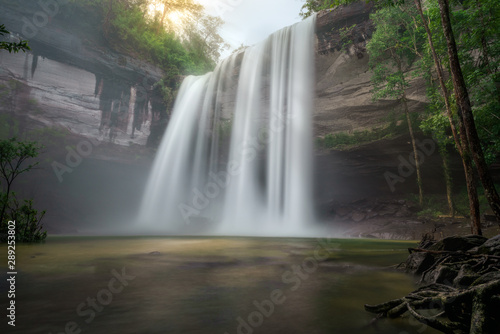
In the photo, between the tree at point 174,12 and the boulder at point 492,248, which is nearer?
the boulder at point 492,248

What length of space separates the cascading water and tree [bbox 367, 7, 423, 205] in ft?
15.8

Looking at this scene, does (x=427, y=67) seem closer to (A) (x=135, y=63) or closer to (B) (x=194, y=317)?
(B) (x=194, y=317)

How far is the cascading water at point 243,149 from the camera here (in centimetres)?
1981

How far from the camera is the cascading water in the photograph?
19812 mm

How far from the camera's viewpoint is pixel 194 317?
8.33ft

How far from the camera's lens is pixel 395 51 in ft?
53.5

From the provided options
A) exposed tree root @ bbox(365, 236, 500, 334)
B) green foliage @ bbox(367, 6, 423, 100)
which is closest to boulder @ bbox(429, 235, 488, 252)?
exposed tree root @ bbox(365, 236, 500, 334)

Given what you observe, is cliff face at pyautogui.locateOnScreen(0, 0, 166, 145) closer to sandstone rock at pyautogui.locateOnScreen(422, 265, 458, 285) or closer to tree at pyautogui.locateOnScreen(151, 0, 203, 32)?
tree at pyautogui.locateOnScreen(151, 0, 203, 32)

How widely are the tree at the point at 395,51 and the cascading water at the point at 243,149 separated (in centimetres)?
482

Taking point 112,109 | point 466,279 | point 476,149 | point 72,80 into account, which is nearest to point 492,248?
point 466,279

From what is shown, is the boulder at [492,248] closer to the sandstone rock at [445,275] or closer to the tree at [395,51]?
the sandstone rock at [445,275]

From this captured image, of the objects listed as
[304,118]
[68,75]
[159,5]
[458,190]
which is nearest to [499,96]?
[458,190]

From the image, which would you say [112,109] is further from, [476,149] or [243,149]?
[476,149]

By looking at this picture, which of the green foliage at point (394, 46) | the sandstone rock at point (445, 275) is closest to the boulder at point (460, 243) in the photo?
the sandstone rock at point (445, 275)
